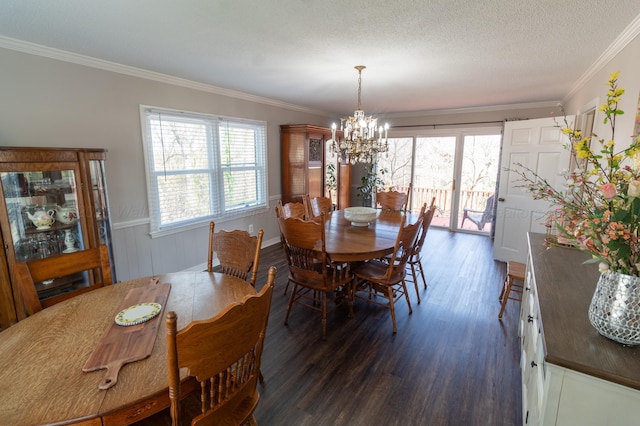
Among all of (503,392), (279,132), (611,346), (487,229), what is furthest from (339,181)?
(611,346)

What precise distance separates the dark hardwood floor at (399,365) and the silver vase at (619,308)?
104 centimetres

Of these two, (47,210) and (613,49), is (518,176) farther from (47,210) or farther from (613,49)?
(47,210)

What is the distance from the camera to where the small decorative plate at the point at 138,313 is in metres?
1.42

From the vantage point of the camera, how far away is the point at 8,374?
1.09m

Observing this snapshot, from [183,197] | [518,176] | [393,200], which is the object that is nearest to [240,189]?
[183,197]

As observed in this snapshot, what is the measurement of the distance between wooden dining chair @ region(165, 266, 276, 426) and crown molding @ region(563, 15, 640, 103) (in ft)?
9.55

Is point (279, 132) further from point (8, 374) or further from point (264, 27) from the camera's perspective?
point (8, 374)

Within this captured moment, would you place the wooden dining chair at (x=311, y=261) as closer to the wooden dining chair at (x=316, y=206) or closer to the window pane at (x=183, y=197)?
the wooden dining chair at (x=316, y=206)

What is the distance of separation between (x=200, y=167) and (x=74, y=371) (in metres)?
3.14

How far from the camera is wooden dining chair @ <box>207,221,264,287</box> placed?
205 cm

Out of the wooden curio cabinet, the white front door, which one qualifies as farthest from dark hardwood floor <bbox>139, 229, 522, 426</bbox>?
the wooden curio cabinet

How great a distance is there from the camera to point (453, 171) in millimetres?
6137

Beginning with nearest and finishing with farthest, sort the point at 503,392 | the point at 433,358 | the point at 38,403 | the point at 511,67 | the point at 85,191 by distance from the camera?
the point at 38,403 → the point at 503,392 → the point at 433,358 → the point at 85,191 → the point at 511,67

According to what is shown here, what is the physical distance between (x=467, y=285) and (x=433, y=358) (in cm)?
160
